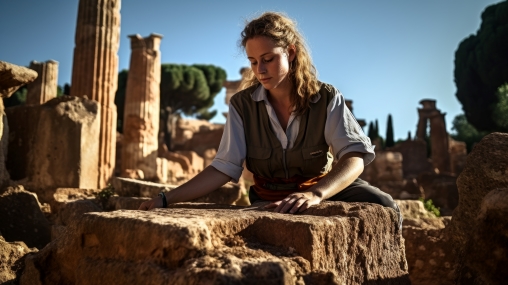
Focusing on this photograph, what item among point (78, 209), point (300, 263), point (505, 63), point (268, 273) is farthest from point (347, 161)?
point (505, 63)

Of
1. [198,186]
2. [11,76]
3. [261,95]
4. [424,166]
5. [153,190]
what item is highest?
[424,166]

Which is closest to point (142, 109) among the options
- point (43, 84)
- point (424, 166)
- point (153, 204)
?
point (43, 84)

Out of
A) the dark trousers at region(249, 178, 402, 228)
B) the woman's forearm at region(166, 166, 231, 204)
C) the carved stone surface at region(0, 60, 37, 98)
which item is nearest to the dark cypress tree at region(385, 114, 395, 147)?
the carved stone surface at region(0, 60, 37, 98)

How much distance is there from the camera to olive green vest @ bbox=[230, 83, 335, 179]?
3096 mm

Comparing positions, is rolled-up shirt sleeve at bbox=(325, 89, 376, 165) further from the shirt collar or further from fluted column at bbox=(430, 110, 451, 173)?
fluted column at bbox=(430, 110, 451, 173)

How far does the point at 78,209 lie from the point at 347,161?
9.28 ft

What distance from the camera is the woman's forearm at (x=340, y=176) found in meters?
2.72

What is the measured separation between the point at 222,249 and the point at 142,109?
50.4 ft

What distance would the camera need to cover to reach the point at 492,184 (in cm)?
306

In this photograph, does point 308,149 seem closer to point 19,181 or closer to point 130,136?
point 19,181

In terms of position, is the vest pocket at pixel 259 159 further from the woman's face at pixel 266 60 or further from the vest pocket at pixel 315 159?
the woman's face at pixel 266 60

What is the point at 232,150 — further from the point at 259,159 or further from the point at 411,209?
the point at 411,209

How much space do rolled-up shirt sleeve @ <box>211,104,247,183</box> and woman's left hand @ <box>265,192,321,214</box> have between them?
1.94 feet

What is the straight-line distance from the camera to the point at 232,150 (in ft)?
10.3
